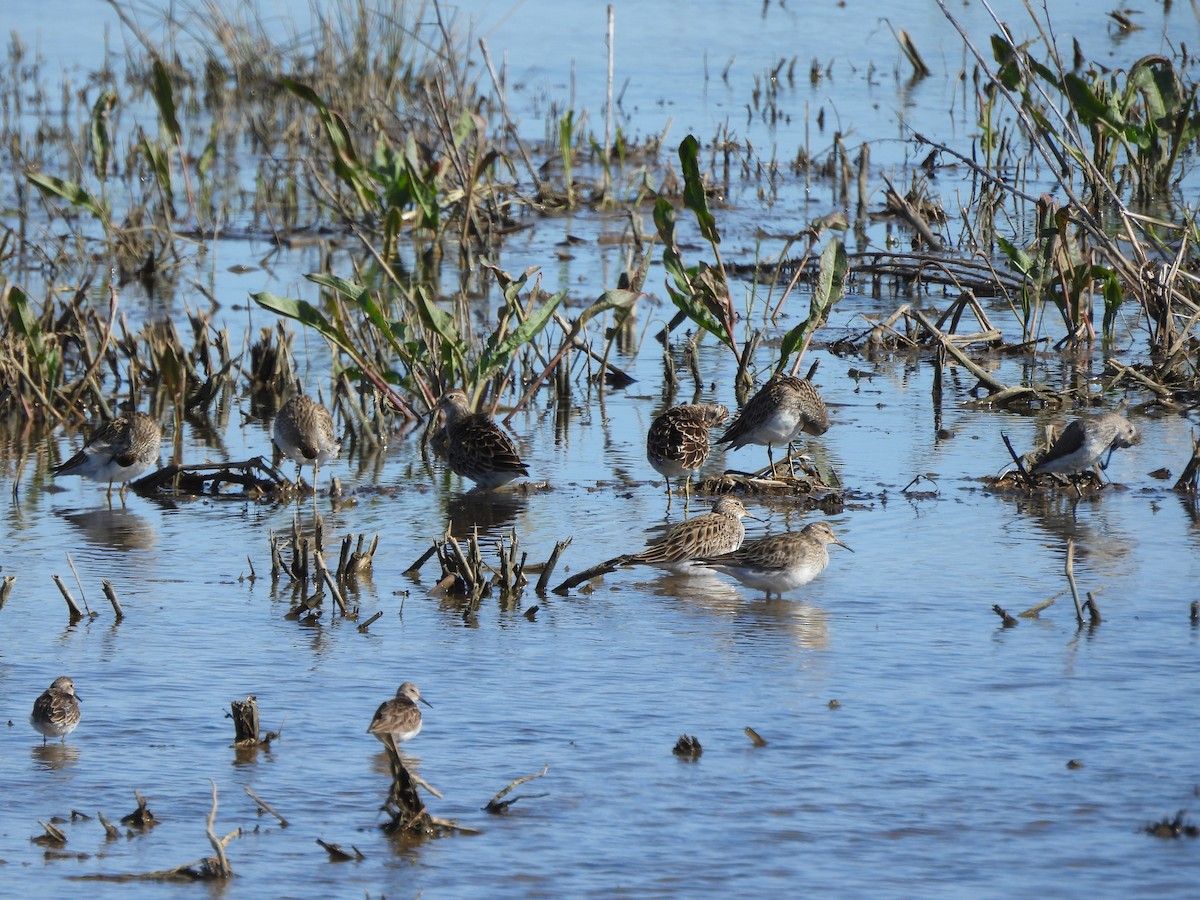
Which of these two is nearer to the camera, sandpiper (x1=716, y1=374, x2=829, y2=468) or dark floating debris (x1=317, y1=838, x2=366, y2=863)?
dark floating debris (x1=317, y1=838, x2=366, y2=863)

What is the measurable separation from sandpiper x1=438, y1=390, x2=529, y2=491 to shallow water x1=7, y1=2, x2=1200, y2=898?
17 centimetres

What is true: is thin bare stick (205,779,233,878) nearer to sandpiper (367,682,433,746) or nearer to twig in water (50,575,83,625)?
sandpiper (367,682,433,746)

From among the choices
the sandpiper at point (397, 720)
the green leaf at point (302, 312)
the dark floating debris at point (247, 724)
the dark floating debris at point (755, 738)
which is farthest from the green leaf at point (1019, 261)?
the dark floating debris at point (247, 724)

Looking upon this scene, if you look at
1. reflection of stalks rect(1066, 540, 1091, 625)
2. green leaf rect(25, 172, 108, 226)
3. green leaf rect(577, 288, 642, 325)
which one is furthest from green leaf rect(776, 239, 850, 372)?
green leaf rect(25, 172, 108, 226)

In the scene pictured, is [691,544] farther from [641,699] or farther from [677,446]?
[641,699]

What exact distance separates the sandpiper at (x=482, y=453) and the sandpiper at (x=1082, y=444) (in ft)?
9.12

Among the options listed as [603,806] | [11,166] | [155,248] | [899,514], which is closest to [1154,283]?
[899,514]

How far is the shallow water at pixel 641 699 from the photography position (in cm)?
A: 528

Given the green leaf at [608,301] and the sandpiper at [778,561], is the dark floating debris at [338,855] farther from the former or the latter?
the green leaf at [608,301]

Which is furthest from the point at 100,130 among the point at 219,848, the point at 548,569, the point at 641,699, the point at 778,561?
the point at 219,848

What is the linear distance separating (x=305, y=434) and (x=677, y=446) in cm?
202

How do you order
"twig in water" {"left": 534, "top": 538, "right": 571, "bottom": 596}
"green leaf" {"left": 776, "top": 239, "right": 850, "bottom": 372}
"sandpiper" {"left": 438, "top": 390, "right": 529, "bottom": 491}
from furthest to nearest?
"green leaf" {"left": 776, "top": 239, "right": 850, "bottom": 372}, "sandpiper" {"left": 438, "top": 390, "right": 529, "bottom": 491}, "twig in water" {"left": 534, "top": 538, "right": 571, "bottom": 596}

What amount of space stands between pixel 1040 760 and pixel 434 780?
1985 mm

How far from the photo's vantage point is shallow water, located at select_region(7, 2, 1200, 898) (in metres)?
5.28
